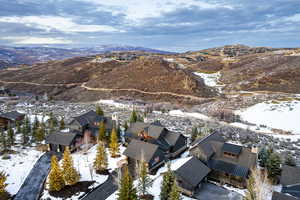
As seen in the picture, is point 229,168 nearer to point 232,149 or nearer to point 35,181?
point 232,149

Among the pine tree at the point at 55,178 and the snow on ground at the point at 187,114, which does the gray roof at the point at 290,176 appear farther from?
the snow on ground at the point at 187,114

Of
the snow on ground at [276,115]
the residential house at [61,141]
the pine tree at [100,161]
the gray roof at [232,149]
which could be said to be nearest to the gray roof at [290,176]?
the gray roof at [232,149]

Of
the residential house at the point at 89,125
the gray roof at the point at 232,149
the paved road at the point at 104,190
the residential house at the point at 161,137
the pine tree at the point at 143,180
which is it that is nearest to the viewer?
the pine tree at the point at 143,180

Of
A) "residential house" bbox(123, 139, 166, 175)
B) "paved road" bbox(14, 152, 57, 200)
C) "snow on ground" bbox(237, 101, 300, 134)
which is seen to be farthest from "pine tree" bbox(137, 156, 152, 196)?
"snow on ground" bbox(237, 101, 300, 134)

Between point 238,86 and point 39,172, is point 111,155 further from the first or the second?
point 238,86

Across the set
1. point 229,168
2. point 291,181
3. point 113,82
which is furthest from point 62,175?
point 113,82
